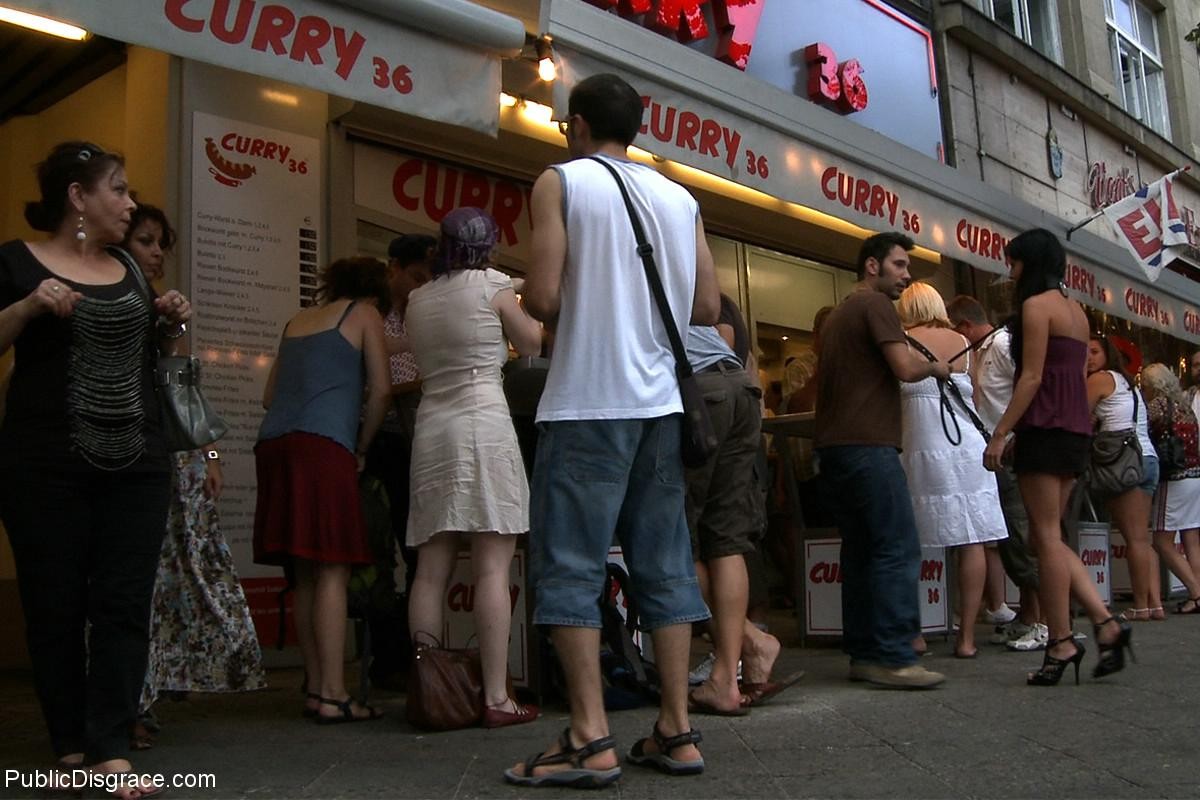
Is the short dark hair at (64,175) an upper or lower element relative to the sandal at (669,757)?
upper

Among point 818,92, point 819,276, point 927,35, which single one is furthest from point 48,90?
point 927,35

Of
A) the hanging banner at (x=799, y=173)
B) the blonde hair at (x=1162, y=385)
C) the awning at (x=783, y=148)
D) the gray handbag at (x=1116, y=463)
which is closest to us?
the awning at (x=783, y=148)

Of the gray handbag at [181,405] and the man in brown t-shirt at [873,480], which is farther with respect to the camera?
the man in brown t-shirt at [873,480]

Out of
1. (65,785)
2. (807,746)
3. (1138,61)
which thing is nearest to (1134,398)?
(807,746)

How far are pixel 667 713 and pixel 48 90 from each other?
19.9 feet

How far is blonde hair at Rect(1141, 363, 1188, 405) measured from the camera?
30.7 ft

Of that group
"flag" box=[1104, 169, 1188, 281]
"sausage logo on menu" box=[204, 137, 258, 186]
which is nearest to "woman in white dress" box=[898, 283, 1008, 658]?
"sausage logo on menu" box=[204, 137, 258, 186]

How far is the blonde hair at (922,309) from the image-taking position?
6145 millimetres

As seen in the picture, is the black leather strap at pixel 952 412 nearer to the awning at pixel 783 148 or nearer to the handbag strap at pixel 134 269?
the awning at pixel 783 148

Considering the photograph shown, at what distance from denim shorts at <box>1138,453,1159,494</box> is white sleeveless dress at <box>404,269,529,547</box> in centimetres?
536

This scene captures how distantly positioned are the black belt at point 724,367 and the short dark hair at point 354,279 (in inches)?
51.4

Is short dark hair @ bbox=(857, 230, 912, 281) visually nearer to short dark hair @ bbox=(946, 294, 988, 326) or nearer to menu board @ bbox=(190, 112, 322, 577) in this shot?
short dark hair @ bbox=(946, 294, 988, 326)

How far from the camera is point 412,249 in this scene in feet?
16.8

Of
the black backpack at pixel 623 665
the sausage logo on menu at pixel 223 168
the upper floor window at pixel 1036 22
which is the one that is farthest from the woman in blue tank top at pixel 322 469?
the upper floor window at pixel 1036 22
